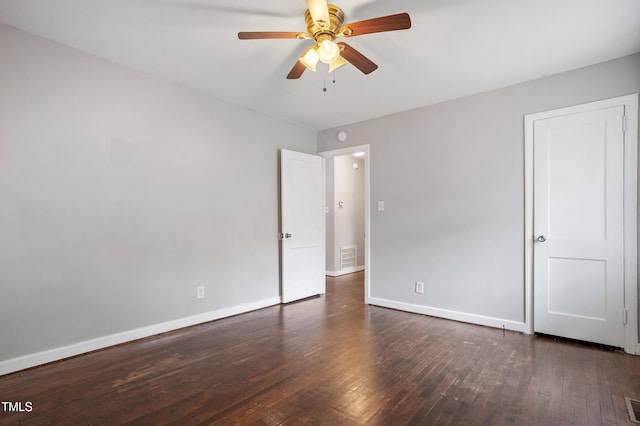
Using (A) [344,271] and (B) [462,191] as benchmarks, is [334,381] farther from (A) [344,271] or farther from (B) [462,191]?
(A) [344,271]

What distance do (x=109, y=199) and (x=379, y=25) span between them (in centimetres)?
262

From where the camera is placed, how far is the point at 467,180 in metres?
3.48

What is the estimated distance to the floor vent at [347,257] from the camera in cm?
630

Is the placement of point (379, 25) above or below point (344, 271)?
above

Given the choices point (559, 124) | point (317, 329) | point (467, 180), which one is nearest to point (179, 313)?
point (317, 329)

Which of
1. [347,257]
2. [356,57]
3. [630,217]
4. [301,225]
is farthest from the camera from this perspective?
[347,257]

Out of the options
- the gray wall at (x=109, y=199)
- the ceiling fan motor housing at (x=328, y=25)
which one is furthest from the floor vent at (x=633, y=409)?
the gray wall at (x=109, y=199)

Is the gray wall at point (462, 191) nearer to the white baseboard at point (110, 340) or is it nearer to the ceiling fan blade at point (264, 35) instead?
the white baseboard at point (110, 340)

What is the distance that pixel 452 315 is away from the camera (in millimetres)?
3559

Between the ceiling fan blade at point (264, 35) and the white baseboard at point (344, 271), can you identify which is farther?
the white baseboard at point (344, 271)

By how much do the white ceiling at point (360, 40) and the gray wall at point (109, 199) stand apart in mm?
308

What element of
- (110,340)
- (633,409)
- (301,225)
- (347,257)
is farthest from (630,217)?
(110,340)

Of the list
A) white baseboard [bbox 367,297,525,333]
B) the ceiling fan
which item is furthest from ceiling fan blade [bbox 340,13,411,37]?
white baseboard [bbox 367,297,525,333]

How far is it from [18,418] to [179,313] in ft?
4.98
